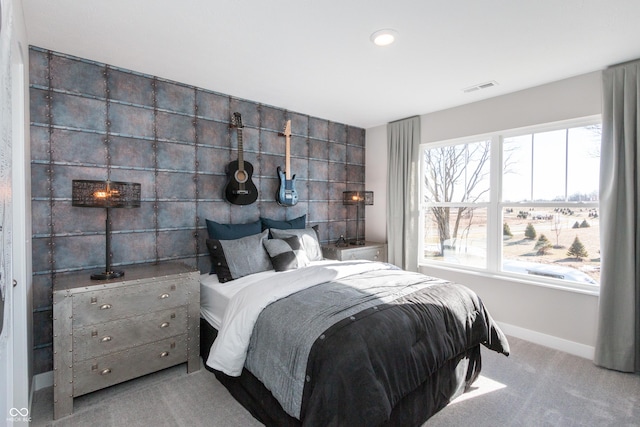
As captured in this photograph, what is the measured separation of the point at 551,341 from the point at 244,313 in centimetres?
295

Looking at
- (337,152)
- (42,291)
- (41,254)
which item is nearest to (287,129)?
(337,152)

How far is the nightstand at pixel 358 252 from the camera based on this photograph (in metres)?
3.85

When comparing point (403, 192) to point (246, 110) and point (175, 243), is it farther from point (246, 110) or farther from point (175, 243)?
point (175, 243)

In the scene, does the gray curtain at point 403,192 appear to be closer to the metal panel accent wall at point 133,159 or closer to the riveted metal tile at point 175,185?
the metal panel accent wall at point 133,159

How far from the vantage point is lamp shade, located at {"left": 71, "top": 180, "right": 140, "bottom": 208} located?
7.29ft

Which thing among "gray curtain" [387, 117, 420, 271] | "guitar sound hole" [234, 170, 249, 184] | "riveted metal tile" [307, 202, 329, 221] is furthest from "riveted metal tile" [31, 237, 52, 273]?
"gray curtain" [387, 117, 420, 271]

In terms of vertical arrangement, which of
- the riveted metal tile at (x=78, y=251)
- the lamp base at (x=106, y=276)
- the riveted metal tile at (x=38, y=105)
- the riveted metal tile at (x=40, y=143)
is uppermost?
the riveted metal tile at (x=38, y=105)

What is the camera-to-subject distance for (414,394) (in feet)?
6.20

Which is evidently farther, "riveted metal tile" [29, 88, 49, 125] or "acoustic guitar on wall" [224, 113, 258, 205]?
"acoustic guitar on wall" [224, 113, 258, 205]

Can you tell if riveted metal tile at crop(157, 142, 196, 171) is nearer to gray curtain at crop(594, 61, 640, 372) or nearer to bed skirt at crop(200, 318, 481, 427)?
bed skirt at crop(200, 318, 481, 427)

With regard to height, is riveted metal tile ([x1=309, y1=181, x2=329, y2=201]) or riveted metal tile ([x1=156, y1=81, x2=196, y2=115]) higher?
riveted metal tile ([x1=156, y1=81, x2=196, y2=115])

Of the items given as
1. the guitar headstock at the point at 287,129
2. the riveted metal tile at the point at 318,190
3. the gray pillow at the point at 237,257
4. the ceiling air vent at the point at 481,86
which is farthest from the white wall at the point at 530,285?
the gray pillow at the point at 237,257

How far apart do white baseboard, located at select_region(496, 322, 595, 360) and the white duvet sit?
2139mm

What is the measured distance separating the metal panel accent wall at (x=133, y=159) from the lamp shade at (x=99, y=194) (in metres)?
0.39
